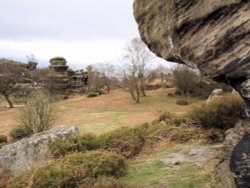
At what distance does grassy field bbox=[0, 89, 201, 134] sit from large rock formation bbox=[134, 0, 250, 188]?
24.2 m

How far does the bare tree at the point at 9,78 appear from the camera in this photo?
2222 inches

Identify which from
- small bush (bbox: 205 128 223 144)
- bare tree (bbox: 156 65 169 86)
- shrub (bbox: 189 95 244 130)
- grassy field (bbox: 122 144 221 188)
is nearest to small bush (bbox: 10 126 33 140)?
shrub (bbox: 189 95 244 130)

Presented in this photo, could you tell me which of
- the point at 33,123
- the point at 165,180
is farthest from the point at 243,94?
the point at 33,123

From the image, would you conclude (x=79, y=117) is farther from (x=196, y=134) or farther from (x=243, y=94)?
(x=243, y=94)

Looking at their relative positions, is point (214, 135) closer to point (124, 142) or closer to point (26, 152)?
point (124, 142)

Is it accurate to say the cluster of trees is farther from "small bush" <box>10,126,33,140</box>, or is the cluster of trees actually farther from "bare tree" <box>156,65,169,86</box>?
"small bush" <box>10,126,33,140</box>

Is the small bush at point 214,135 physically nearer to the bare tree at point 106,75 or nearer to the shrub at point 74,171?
the shrub at point 74,171

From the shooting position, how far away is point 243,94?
571 centimetres

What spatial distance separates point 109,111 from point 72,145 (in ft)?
109

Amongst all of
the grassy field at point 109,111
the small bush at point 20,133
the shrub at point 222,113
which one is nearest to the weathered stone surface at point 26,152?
the shrub at point 222,113

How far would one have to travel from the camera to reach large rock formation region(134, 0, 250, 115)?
5.61 m

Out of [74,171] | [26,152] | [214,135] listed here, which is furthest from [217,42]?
[26,152]

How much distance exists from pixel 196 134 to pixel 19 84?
2153 inches

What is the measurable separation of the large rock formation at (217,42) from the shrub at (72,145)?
5.80 meters
